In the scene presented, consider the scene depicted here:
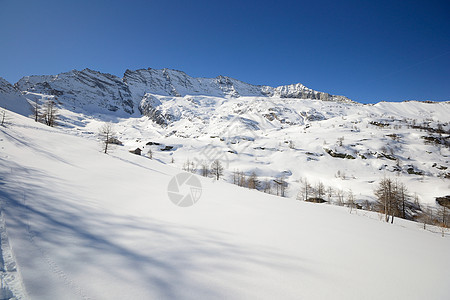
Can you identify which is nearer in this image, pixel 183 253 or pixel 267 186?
pixel 183 253

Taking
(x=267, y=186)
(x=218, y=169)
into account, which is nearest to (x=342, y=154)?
(x=267, y=186)

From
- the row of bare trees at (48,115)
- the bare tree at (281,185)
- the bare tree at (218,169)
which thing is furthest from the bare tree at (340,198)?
the row of bare trees at (48,115)

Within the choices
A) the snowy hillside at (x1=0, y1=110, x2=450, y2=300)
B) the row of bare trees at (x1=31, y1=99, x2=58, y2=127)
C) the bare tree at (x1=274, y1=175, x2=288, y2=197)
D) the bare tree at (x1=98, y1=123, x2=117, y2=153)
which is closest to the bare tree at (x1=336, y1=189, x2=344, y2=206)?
the bare tree at (x1=274, y1=175, x2=288, y2=197)

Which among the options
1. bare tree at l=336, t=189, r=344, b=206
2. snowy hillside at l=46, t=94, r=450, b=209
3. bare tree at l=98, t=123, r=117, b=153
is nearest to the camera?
bare tree at l=98, t=123, r=117, b=153

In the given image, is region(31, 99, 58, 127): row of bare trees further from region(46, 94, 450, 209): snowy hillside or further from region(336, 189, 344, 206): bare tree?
region(336, 189, 344, 206): bare tree

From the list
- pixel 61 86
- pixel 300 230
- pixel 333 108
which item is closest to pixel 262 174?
pixel 300 230

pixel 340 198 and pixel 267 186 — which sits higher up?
pixel 267 186

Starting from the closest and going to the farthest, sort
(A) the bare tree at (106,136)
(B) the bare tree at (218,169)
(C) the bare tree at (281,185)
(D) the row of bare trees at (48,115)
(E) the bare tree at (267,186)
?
(A) the bare tree at (106,136) → (D) the row of bare trees at (48,115) → (C) the bare tree at (281,185) → (E) the bare tree at (267,186) → (B) the bare tree at (218,169)

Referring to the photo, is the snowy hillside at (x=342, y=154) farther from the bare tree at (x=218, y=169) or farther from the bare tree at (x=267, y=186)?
the bare tree at (x=267, y=186)

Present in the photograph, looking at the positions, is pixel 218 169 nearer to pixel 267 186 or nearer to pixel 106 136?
pixel 267 186

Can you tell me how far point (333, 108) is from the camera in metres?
194

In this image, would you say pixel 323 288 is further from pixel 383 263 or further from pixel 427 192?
pixel 427 192

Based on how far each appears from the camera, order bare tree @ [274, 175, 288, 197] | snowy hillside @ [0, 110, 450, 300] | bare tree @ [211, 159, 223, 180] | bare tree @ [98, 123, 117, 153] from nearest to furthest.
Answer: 1. snowy hillside @ [0, 110, 450, 300]
2. bare tree @ [98, 123, 117, 153]
3. bare tree @ [274, 175, 288, 197]
4. bare tree @ [211, 159, 223, 180]

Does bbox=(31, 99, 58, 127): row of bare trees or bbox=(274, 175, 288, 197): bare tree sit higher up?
bbox=(31, 99, 58, 127): row of bare trees
